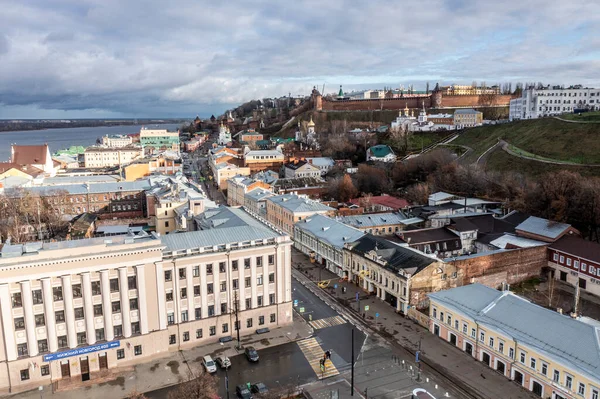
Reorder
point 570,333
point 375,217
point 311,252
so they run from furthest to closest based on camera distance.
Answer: point 375,217 < point 311,252 < point 570,333

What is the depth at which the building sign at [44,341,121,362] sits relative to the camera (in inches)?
1088

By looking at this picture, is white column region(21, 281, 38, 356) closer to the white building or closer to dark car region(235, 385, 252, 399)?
dark car region(235, 385, 252, 399)

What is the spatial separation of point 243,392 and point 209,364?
152 inches

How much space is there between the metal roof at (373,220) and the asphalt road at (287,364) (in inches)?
799

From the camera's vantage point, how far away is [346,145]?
11369cm

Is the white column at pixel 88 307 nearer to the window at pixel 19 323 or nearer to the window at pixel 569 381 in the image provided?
the window at pixel 19 323

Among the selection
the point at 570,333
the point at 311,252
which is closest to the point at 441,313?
the point at 570,333

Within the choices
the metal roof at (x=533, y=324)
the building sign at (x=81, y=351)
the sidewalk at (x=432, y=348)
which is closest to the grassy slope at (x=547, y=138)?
the metal roof at (x=533, y=324)

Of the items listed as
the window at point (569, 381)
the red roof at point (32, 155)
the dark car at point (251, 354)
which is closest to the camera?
the window at point (569, 381)

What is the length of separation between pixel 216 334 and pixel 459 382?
17432 mm

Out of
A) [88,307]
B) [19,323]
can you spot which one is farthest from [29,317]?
[88,307]

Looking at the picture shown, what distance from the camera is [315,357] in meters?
30.5

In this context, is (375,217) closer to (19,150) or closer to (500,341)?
(500,341)

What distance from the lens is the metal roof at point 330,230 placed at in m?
46.1
